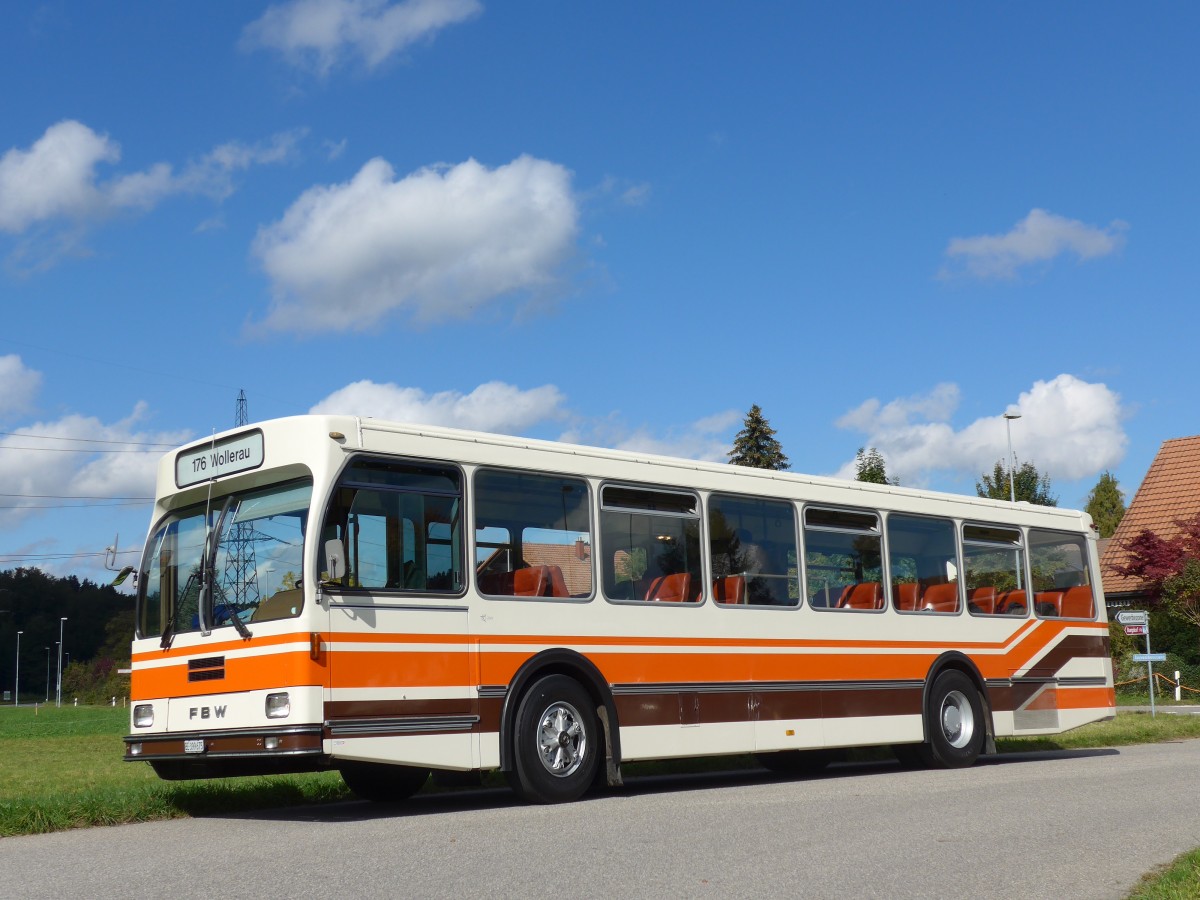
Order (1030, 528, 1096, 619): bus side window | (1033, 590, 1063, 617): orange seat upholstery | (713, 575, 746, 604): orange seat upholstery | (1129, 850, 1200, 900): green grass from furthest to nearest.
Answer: (1030, 528, 1096, 619): bus side window, (1033, 590, 1063, 617): orange seat upholstery, (713, 575, 746, 604): orange seat upholstery, (1129, 850, 1200, 900): green grass

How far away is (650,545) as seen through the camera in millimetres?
13430

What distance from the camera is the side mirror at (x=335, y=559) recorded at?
34.6ft

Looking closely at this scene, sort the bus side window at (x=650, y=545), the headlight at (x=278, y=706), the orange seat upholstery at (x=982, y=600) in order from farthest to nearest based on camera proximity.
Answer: the orange seat upholstery at (x=982, y=600) < the bus side window at (x=650, y=545) < the headlight at (x=278, y=706)

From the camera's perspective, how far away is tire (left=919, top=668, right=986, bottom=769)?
1612cm

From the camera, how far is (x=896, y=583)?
52.5ft

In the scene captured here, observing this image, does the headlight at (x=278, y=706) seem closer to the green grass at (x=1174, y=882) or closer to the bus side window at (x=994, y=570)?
the green grass at (x=1174, y=882)

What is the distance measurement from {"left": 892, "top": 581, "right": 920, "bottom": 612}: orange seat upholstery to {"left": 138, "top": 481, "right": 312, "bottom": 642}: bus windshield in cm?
735

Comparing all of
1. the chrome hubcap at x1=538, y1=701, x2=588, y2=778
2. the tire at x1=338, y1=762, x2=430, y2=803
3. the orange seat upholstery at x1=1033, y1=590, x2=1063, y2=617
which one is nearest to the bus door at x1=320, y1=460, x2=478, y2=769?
the chrome hubcap at x1=538, y1=701, x2=588, y2=778

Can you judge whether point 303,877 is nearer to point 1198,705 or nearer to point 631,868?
point 631,868

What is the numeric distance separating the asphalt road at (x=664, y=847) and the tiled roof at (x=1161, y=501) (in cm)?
3502

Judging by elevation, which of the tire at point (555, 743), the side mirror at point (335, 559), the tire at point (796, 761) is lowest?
the tire at point (796, 761)

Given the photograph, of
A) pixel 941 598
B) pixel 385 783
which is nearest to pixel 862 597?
pixel 941 598

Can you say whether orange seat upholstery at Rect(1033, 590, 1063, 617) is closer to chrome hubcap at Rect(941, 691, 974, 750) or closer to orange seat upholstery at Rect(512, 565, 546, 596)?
chrome hubcap at Rect(941, 691, 974, 750)

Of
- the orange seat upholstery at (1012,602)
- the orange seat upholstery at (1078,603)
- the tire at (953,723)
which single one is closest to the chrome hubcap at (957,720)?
the tire at (953,723)
